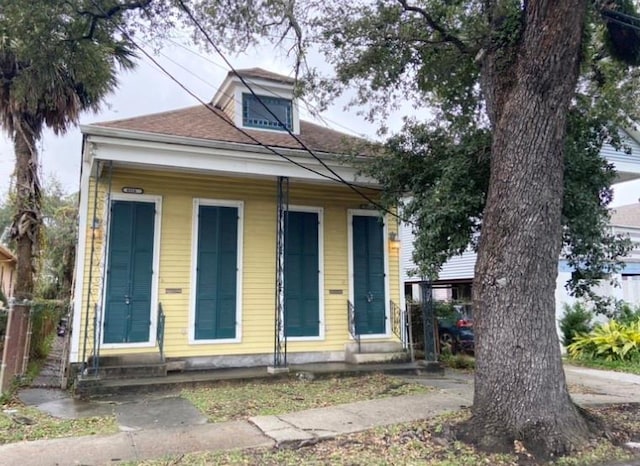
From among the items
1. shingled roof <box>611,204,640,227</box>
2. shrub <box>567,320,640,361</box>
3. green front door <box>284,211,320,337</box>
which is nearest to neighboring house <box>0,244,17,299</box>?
green front door <box>284,211,320,337</box>

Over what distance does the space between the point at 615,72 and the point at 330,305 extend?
6.20 meters

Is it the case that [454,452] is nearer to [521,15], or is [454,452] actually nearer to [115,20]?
[521,15]

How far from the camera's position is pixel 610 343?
10453mm

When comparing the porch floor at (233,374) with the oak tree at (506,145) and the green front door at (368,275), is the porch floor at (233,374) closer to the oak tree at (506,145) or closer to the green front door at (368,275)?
the green front door at (368,275)

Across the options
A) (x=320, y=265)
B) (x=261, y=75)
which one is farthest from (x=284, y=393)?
(x=261, y=75)

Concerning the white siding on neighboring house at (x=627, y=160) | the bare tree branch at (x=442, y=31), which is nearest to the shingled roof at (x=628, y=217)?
the white siding on neighboring house at (x=627, y=160)

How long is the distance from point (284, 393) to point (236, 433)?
6.48ft

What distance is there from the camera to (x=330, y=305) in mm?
9141

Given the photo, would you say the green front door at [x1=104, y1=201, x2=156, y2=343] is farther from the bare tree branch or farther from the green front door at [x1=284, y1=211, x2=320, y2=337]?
the bare tree branch

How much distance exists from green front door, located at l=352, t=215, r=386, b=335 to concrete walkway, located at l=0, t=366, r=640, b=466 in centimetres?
280

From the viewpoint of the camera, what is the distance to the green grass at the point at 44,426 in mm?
4676

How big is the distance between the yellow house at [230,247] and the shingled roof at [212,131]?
5 cm

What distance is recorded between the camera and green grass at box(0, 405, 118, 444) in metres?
4.68

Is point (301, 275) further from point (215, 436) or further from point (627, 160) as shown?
point (627, 160)
